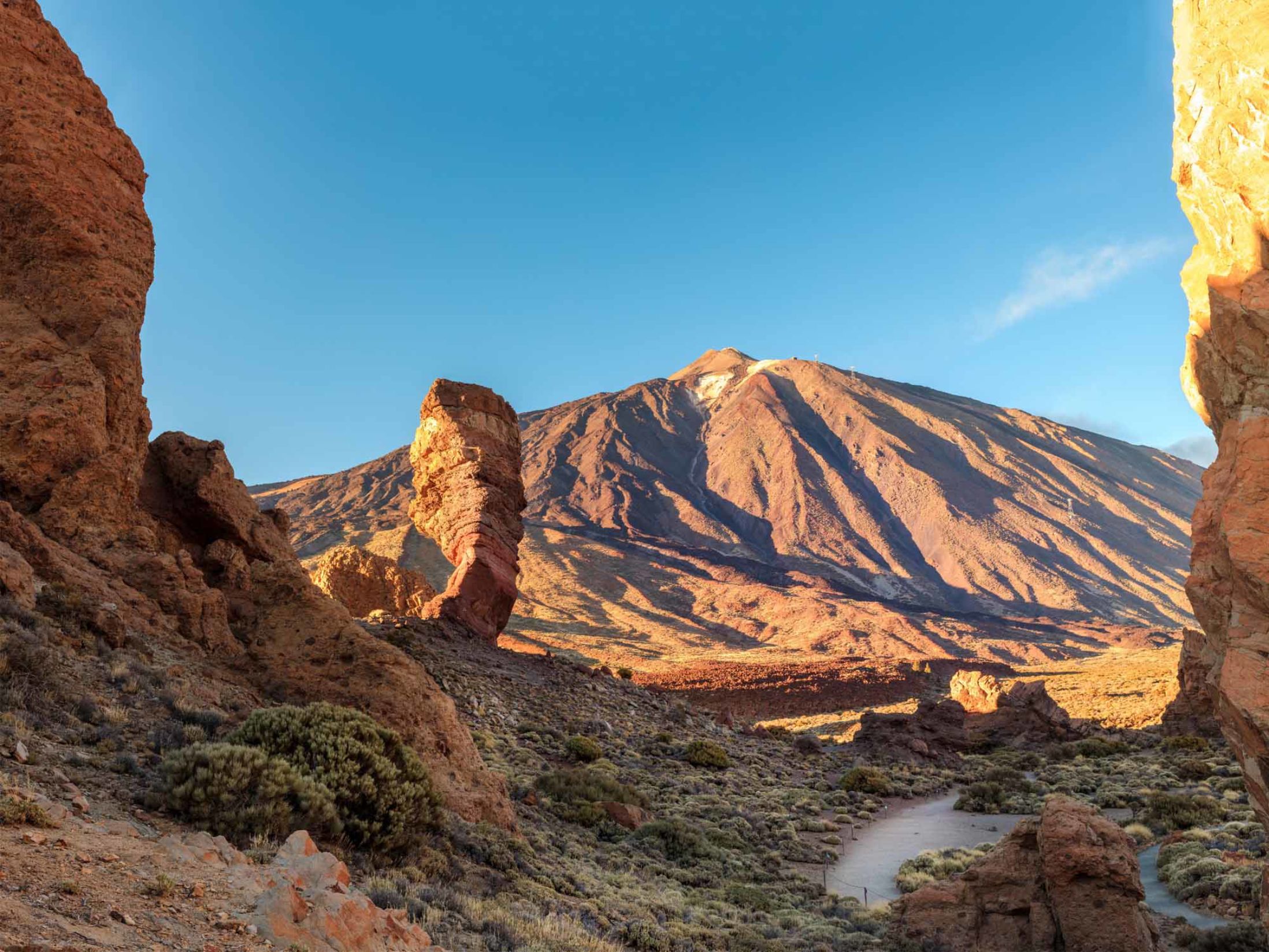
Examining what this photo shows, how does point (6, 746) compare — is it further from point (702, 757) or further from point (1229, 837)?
point (702, 757)

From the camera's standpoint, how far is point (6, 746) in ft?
24.2

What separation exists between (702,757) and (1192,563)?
19.8 meters

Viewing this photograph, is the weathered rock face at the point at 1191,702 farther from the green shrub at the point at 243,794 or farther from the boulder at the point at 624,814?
the green shrub at the point at 243,794

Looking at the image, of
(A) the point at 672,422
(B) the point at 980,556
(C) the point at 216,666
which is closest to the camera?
(C) the point at 216,666

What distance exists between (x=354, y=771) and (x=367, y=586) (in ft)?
106

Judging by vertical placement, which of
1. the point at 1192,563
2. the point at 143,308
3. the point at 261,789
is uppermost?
the point at 143,308

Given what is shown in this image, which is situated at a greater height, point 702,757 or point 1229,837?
point 1229,837

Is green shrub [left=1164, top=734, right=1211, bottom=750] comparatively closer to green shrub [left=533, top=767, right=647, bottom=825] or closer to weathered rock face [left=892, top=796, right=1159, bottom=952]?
green shrub [left=533, top=767, right=647, bottom=825]

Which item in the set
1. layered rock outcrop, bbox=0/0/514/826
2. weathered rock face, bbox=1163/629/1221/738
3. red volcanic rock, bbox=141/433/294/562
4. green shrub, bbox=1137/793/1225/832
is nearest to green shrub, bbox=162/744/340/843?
layered rock outcrop, bbox=0/0/514/826

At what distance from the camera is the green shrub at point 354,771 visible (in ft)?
30.5

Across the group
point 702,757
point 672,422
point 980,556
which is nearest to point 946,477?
point 980,556

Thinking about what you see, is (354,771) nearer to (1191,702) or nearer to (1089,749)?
(1089,749)

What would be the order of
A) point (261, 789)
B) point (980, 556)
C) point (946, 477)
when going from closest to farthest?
point (261, 789)
point (980, 556)
point (946, 477)

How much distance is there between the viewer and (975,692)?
1612 inches
